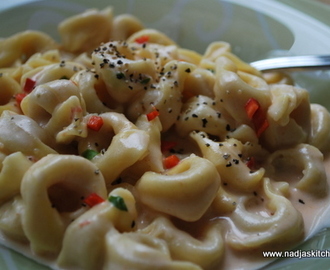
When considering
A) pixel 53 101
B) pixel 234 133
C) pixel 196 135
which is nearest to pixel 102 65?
pixel 53 101

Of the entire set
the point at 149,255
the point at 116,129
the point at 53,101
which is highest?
the point at 53,101

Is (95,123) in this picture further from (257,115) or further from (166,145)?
(257,115)

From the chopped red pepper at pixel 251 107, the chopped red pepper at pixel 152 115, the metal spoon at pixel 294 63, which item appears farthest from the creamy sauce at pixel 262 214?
the metal spoon at pixel 294 63

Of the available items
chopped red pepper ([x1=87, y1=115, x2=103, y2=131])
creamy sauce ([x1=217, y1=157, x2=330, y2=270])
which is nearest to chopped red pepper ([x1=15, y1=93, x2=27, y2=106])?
chopped red pepper ([x1=87, y1=115, x2=103, y2=131])

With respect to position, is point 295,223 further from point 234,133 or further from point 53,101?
point 53,101

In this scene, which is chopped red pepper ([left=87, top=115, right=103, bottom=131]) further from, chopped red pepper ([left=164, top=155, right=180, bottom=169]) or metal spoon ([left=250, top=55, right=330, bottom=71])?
metal spoon ([left=250, top=55, right=330, bottom=71])

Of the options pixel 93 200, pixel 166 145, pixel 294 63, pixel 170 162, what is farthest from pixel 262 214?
pixel 294 63
